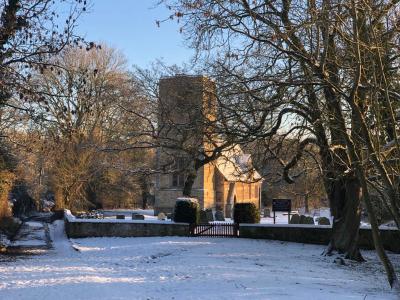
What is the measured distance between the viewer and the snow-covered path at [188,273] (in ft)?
36.3

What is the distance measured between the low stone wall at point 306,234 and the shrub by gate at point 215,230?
0.37m

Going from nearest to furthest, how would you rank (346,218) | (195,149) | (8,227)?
(346,218) → (195,149) → (8,227)

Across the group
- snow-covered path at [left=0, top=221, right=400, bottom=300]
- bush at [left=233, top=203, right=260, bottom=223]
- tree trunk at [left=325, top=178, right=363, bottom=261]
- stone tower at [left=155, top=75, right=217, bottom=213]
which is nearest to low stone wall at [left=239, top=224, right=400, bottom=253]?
bush at [left=233, top=203, right=260, bottom=223]

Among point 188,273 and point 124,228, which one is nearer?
point 188,273

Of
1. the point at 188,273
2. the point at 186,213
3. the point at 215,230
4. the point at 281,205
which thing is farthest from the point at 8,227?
the point at 188,273

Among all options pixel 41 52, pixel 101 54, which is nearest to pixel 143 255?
pixel 41 52

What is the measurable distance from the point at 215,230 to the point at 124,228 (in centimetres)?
456

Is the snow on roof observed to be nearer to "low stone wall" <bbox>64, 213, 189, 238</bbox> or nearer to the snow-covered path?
the snow-covered path

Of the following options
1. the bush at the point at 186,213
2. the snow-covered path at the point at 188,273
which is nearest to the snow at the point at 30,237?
the snow-covered path at the point at 188,273

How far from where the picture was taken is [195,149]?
92.6 ft

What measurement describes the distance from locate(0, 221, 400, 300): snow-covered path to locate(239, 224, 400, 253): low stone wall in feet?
4.14

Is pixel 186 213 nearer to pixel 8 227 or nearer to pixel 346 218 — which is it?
pixel 346 218

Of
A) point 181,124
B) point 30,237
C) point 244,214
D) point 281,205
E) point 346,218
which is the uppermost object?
point 181,124

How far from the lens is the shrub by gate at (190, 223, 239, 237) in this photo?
2720 centimetres
